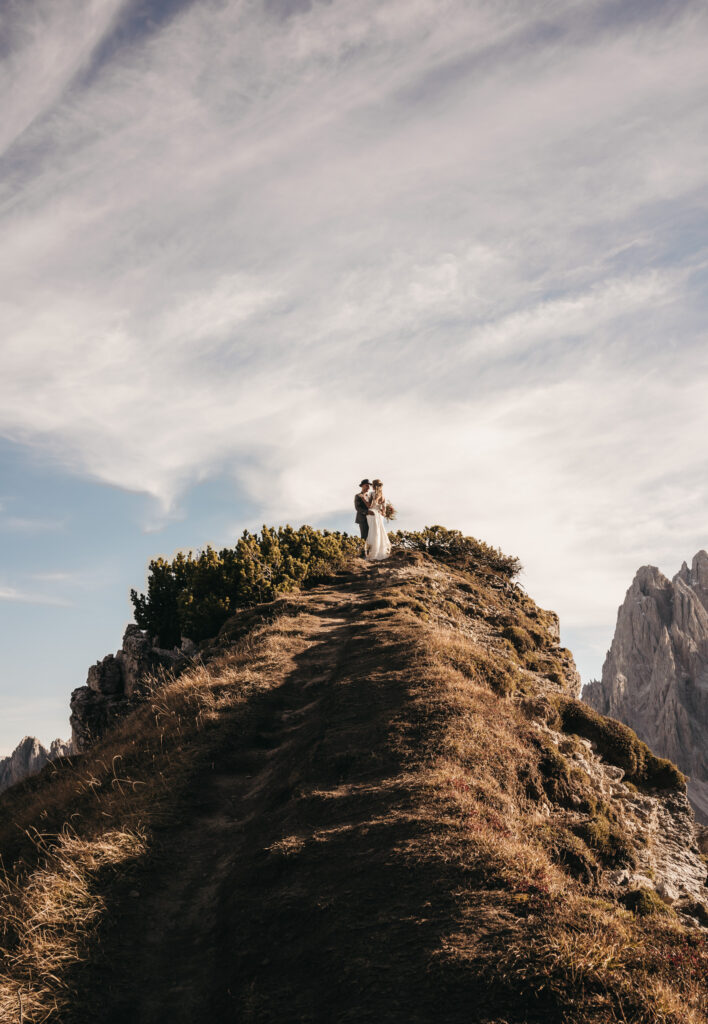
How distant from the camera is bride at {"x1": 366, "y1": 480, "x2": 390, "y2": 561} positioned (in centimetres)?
3641

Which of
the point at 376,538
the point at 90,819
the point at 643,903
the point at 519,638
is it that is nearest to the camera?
the point at 643,903

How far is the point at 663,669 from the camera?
540ft

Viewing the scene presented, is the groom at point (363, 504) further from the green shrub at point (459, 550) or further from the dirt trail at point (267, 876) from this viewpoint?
the dirt trail at point (267, 876)

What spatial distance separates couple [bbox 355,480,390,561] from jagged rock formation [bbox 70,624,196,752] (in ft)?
38.2

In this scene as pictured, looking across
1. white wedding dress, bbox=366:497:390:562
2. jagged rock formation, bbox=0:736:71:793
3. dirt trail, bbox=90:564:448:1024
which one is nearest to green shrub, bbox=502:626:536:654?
dirt trail, bbox=90:564:448:1024

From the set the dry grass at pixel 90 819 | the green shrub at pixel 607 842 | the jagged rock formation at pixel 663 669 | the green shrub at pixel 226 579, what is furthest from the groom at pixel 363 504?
the jagged rock formation at pixel 663 669

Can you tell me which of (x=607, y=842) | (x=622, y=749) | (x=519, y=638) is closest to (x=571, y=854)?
(x=607, y=842)

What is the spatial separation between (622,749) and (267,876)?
12.0m

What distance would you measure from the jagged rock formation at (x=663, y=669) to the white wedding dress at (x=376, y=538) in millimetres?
144833

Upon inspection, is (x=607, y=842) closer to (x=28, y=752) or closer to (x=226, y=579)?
(x=226, y=579)

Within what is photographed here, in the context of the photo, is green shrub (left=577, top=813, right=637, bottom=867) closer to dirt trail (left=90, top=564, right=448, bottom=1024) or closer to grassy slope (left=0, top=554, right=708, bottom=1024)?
grassy slope (left=0, top=554, right=708, bottom=1024)

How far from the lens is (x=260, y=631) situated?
24250 millimetres

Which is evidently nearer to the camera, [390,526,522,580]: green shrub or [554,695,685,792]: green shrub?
[554,695,685,792]: green shrub

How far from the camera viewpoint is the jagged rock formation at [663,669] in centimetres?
15612
